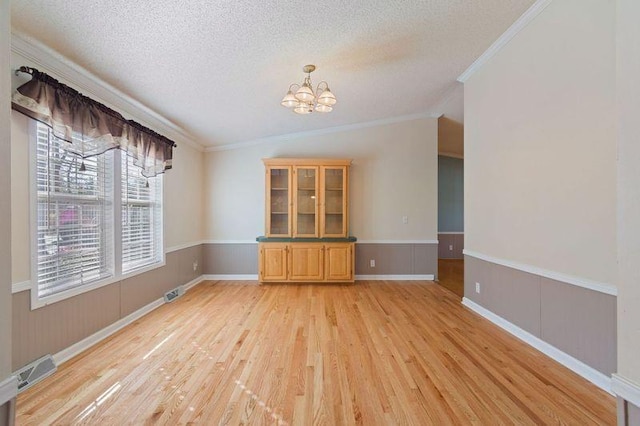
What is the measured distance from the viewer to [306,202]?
4.59 metres

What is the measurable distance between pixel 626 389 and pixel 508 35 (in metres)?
2.97

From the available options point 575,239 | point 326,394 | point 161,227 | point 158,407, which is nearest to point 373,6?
point 575,239

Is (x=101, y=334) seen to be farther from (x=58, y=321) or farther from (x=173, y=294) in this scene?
(x=173, y=294)

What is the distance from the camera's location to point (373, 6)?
6.66ft

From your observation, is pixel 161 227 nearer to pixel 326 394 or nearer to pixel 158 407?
pixel 158 407

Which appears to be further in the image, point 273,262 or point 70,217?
point 273,262

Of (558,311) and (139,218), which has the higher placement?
(139,218)

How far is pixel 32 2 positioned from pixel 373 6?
2165mm

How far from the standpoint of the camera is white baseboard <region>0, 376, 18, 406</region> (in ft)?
2.73

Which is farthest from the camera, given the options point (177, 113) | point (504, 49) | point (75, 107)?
point (177, 113)

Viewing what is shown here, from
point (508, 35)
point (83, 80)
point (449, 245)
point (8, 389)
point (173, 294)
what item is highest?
point (508, 35)

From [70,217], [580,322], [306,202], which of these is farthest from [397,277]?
[70,217]

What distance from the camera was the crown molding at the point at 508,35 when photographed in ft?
7.38

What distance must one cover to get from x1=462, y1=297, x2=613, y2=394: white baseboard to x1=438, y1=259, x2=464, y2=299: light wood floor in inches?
38.7
